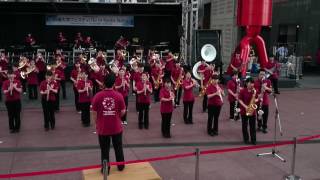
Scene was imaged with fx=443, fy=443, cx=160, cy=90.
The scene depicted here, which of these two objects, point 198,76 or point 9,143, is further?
point 198,76

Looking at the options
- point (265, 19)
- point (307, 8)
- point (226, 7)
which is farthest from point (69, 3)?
point (265, 19)

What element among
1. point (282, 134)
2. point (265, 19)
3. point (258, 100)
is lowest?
point (282, 134)

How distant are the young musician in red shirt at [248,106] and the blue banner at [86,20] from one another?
17504 mm

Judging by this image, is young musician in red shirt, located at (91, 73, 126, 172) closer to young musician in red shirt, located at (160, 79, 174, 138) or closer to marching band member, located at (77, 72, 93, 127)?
young musician in red shirt, located at (160, 79, 174, 138)

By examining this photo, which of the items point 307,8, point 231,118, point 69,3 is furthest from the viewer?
point 307,8

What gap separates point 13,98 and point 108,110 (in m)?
4.90

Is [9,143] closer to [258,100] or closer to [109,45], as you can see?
[258,100]

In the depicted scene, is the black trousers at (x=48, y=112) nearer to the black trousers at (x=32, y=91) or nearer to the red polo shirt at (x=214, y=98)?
the red polo shirt at (x=214, y=98)

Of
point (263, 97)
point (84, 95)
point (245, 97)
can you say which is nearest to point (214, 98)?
point (245, 97)

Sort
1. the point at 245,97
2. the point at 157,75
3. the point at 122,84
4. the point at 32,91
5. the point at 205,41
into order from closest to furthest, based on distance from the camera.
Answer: the point at 245,97 < the point at 122,84 < the point at 157,75 < the point at 32,91 < the point at 205,41

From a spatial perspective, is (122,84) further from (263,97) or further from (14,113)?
(263,97)

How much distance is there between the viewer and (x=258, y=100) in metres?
11.5

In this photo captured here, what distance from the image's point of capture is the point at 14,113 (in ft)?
40.2

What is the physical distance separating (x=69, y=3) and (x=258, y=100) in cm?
1683
